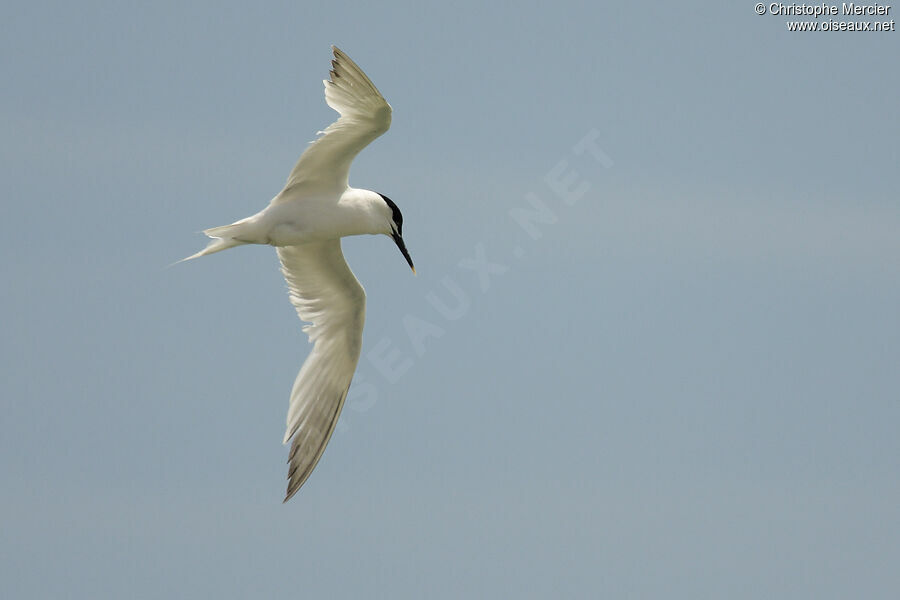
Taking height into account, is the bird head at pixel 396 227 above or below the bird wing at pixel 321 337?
above

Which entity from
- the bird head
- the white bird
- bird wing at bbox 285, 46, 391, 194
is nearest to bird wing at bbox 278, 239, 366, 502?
the white bird

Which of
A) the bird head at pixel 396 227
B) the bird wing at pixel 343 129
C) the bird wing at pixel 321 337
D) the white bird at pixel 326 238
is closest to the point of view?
the bird wing at pixel 343 129

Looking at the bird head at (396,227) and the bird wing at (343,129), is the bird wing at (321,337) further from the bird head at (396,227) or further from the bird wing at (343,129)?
the bird wing at (343,129)

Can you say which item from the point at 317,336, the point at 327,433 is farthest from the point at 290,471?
the point at 317,336

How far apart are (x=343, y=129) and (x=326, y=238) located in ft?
3.78

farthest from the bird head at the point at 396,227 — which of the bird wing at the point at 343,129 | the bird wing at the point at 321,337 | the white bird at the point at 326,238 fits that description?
the bird wing at the point at 321,337

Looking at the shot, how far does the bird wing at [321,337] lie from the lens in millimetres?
11961

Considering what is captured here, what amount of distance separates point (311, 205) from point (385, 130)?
1.01 meters

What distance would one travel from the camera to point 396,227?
11.5 metres

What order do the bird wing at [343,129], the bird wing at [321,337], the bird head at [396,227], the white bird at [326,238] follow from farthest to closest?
the bird wing at [321,337] < the bird head at [396,227] < the white bird at [326,238] < the bird wing at [343,129]

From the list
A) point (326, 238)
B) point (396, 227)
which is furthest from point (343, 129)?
point (396, 227)

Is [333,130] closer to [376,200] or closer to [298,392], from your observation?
[376,200]

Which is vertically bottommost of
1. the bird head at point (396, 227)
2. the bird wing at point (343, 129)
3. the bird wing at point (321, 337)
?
the bird wing at point (321, 337)

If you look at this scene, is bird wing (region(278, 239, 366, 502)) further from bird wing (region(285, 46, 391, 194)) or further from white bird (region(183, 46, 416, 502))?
bird wing (region(285, 46, 391, 194))
